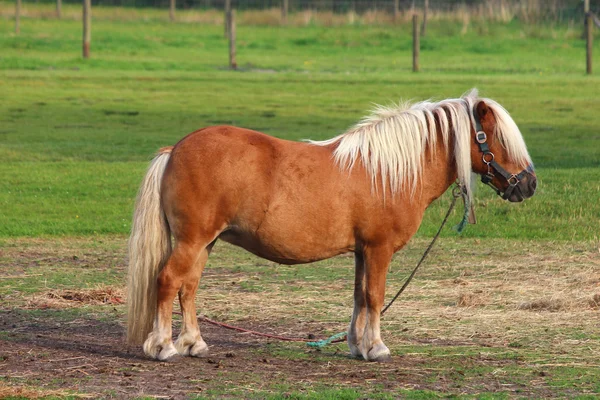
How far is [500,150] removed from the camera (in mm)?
7512

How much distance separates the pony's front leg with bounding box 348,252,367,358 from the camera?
24.5 feet

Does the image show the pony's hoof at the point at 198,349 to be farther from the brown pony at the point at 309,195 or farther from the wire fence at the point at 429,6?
the wire fence at the point at 429,6

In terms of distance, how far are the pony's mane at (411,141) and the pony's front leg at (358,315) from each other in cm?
60

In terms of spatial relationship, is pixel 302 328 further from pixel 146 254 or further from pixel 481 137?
pixel 481 137

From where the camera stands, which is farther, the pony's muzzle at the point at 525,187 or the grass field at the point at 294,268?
the pony's muzzle at the point at 525,187

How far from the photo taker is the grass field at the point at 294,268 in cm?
692

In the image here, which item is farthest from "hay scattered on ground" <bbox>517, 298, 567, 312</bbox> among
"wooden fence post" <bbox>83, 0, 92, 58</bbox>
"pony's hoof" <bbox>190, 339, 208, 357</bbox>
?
"wooden fence post" <bbox>83, 0, 92, 58</bbox>

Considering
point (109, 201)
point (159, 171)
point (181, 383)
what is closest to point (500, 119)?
point (159, 171)

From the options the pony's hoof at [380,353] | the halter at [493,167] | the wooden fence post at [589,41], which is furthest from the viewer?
the wooden fence post at [589,41]

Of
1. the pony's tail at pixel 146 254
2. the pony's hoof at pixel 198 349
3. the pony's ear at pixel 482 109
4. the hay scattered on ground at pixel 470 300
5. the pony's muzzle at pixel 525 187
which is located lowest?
the hay scattered on ground at pixel 470 300

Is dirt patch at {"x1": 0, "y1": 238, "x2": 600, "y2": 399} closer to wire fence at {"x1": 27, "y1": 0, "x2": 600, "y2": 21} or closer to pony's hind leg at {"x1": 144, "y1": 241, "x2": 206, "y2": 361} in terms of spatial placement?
pony's hind leg at {"x1": 144, "y1": 241, "x2": 206, "y2": 361}

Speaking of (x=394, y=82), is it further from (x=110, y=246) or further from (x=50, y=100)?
(x=110, y=246)

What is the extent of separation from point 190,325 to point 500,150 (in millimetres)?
2486

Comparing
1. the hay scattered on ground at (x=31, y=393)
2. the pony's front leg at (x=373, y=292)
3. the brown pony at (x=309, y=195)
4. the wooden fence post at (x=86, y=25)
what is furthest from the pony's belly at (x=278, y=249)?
the wooden fence post at (x=86, y=25)
